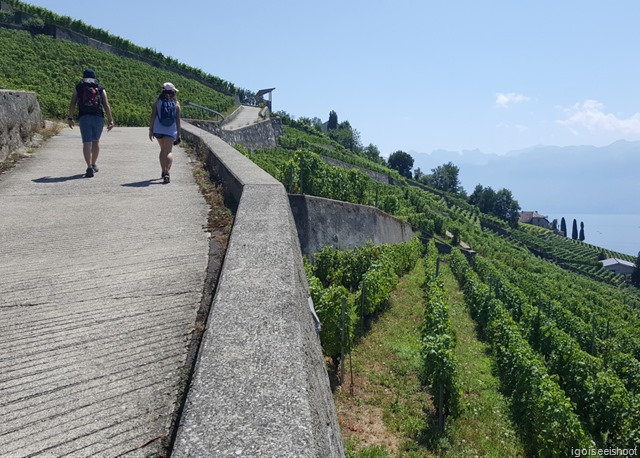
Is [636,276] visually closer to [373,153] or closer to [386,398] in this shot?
[373,153]

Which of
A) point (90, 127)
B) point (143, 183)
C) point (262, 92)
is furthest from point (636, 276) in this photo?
point (90, 127)

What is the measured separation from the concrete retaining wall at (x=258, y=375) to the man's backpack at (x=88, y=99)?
17.8 feet

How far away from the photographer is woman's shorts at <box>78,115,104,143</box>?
8.05m

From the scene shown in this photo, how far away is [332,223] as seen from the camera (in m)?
13.5

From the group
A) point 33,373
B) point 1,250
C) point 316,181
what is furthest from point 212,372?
point 316,181

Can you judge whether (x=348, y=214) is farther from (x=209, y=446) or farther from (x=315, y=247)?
(x=209, y=446)

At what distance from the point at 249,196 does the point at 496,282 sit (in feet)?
86.4

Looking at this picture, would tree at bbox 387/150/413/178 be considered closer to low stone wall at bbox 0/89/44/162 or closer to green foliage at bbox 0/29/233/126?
green foliage at bbox 0/29/233/126

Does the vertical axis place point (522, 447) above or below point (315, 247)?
below

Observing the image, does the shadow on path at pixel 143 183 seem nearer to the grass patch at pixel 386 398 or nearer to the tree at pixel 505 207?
the grass patch at pixel 386 398

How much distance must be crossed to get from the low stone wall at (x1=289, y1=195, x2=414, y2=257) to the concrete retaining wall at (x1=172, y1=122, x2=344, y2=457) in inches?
297

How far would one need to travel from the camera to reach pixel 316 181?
16.2 m

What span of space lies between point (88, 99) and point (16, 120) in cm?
307

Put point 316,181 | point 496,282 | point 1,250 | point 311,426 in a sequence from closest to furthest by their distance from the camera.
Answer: point 311,426 < point 1,250 < point 316,181 < point 496,282
